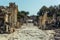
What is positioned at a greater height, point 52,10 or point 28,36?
point 52,10

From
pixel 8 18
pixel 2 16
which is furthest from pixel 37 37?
pixel 2 16

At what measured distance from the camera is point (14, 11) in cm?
2647

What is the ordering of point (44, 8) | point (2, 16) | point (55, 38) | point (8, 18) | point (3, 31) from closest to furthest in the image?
point (55, 38) → point (3, 31) → point (8, 18) → point (2, 16) → point (44, 8)

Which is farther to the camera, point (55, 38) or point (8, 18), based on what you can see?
point (8, 18)

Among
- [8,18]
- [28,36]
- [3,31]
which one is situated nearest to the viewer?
[28,36]

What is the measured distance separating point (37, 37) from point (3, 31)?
13.3ft

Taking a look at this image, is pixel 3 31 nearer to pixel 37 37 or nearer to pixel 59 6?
pixel 37 37

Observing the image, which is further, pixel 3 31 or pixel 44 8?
pixel 44 8

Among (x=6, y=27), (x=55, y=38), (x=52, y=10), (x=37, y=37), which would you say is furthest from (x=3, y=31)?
(x=52, y=10)

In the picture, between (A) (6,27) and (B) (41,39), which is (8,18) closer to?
(A) (6,27)

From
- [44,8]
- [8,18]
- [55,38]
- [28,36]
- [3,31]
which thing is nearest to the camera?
[55,38]

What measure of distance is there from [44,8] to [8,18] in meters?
38.1

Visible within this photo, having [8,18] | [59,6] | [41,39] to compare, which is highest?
[59,6]

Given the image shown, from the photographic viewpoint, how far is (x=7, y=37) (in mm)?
18500
